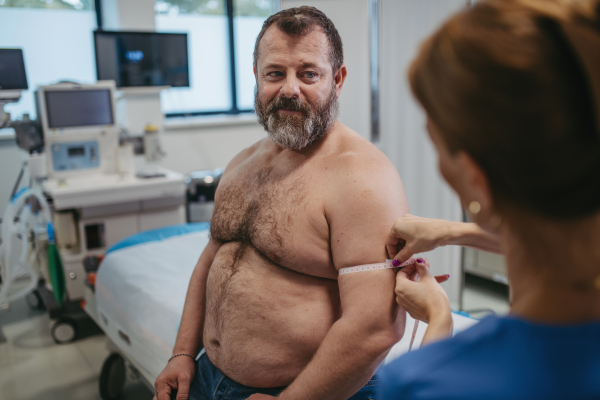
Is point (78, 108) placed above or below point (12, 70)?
below

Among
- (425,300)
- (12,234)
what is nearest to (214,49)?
(12,234)

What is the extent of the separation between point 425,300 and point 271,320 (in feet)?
1.36

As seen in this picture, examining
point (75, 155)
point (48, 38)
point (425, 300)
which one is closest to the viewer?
point (425, 300)

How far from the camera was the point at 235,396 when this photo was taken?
1218mm

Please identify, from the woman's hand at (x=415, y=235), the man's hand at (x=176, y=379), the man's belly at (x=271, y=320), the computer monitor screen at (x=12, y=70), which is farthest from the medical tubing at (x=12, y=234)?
the woman's hand at (x=415, y=235)

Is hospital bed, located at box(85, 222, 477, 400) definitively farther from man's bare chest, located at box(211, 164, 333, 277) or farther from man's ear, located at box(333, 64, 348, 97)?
man's ear, located at box(333, 64, 348, 97)

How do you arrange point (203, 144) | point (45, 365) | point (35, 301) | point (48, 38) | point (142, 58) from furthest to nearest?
point (203, 144) < point (48, 38) < point (142, 58) < point (35, 301) < point (45, 365)

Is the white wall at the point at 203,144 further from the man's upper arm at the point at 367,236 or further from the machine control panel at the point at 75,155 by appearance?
the man's upper arm at the point at 367,236

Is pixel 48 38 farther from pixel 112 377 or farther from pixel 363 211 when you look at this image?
pixel 363 211

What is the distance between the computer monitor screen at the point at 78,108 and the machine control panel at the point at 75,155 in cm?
15

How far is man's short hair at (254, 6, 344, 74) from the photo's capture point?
1.23 m

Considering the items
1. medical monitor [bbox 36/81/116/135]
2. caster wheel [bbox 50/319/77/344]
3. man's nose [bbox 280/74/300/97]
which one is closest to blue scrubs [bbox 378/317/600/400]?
man's nose [bbox 280/74/300/97]

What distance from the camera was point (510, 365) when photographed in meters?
0.54

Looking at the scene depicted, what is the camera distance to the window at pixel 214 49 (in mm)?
4277
